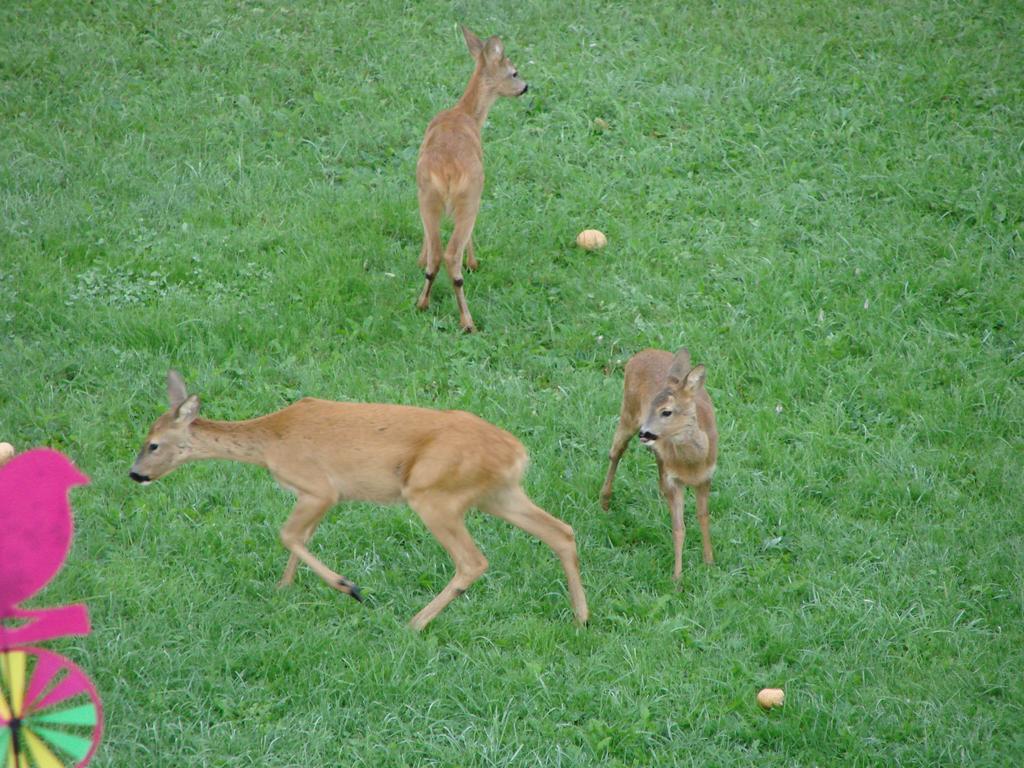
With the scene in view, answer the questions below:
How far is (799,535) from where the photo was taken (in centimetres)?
674

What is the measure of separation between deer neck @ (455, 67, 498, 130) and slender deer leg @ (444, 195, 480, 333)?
1221 millimetres

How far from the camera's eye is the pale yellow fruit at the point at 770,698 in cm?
546

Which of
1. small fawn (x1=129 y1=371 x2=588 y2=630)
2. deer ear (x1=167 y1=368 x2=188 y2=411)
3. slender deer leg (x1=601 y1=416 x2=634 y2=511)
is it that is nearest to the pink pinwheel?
small fawn (x1=129 y1=371 x2=588 y2=630)

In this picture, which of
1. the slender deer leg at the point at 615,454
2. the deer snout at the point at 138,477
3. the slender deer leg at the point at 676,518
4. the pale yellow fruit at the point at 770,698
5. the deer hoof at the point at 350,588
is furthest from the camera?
the slender deer leg at the point at 615,454

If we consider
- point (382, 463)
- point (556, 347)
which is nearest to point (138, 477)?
point (382, 463)

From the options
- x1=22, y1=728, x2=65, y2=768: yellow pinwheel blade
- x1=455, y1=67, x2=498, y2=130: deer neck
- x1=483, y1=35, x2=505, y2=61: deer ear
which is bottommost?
x1=455, y1=67, x2=498, y2=130: deer neck

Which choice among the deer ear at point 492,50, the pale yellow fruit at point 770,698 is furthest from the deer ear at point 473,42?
the pale yellow fruit at point 770,698

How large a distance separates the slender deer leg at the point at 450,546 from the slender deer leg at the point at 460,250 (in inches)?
109

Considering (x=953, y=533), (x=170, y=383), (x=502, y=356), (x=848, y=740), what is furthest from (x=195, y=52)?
(x=848, y=740)

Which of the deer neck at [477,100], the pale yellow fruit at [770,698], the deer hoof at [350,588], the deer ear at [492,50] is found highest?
the deer ear at [492,50]

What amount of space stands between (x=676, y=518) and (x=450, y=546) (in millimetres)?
1286

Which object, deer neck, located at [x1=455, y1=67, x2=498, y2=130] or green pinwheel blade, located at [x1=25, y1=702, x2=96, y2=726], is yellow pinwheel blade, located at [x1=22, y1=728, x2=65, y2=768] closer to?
green pinwheel blade, located at [x1=25, y1=702, x2=96, y2=726]

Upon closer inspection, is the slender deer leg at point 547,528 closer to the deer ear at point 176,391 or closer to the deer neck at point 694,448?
the deer neck at point 694,448

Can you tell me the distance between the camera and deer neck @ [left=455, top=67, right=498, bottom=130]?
31.6ft
